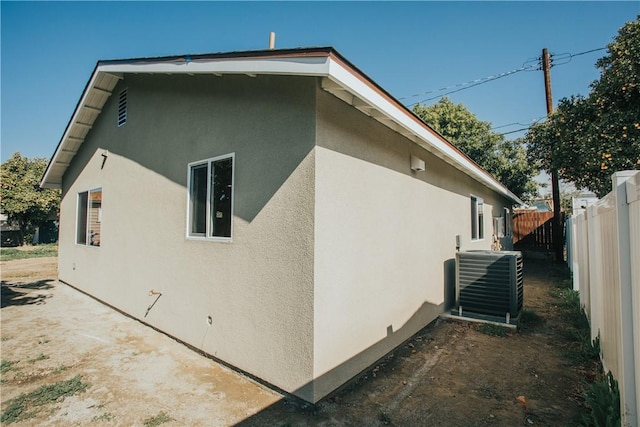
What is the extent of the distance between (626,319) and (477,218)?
7.38m

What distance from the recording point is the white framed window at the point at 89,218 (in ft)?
24.5

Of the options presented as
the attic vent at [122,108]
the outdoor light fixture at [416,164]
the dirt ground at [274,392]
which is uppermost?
the attic vent at [122,108]

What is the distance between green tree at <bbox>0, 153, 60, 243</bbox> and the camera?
734 inches

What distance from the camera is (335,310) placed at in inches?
126

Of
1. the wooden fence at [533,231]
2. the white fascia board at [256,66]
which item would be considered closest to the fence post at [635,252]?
the white fascia board at [256,66]

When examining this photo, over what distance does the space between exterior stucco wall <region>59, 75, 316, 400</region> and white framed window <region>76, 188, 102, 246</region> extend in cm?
94

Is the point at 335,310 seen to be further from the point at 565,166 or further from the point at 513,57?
the point at 513,57

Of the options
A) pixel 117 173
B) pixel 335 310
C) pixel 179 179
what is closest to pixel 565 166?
pixel 335 310

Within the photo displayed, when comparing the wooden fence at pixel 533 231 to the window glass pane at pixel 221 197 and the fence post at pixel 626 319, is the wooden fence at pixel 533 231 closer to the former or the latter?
the fence post at pixel 626 319

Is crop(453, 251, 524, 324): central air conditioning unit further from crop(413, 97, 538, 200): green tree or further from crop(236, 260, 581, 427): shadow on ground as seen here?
crop(413, 97, 538, 200): green tree

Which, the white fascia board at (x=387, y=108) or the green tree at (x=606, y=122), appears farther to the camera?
the green tree at (x=606, y=122)

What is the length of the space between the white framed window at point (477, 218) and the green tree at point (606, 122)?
3.55 metres

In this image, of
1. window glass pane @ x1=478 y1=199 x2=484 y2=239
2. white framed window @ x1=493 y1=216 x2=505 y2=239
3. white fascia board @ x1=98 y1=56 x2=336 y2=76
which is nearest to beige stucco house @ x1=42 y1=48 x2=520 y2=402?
white fascia board @ x1=98 y1=56 x2=336 y2=76

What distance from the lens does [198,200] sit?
4551 millimetres
